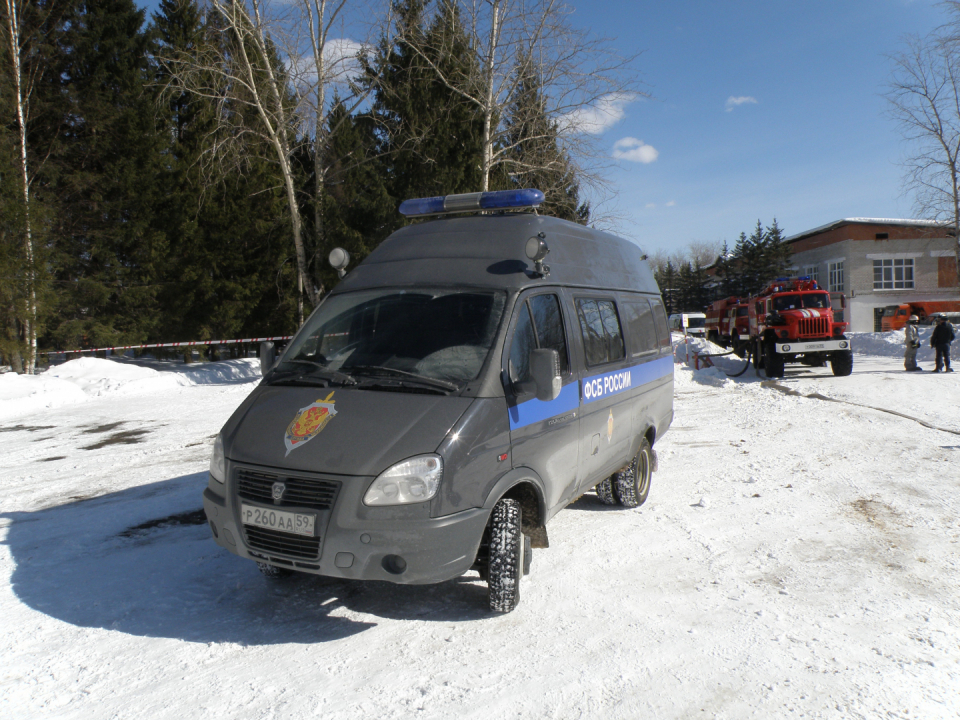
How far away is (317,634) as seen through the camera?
3840 millimetres

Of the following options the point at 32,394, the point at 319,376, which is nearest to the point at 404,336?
the point at 319,376

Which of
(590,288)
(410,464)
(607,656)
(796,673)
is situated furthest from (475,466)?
(590,288)

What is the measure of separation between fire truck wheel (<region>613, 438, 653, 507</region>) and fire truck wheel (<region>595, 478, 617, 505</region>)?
47 mm

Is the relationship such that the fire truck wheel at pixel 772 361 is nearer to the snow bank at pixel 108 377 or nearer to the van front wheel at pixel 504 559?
the snow bank at pixel 108 377

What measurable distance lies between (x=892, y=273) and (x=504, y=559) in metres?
55.7

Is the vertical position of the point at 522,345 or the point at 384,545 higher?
the point at 522,345

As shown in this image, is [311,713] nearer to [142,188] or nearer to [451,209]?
[451,209]

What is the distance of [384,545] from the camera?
138 inches

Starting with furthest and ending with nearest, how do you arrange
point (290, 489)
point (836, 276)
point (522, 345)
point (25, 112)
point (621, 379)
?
1. point (836, 276)
2. point (25, 112)
3. point (621, 379)
4. point (522, 345)
5. point (290, 489)

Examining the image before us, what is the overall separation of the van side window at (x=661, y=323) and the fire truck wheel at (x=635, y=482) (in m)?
1.30

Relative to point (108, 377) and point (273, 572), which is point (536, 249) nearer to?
→ point (273, 572)

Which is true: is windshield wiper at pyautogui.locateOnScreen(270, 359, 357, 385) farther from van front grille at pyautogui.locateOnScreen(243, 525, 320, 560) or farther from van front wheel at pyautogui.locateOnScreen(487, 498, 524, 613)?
van front wheel at pyautogui.locateOnScreen(487, 498, 524, 613)

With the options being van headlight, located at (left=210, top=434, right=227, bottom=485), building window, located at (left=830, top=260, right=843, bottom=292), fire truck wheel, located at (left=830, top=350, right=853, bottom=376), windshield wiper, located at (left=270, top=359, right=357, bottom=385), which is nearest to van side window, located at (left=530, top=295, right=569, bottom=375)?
windshield wiper, located at (left=270, top=359, right=357, bottom=385)

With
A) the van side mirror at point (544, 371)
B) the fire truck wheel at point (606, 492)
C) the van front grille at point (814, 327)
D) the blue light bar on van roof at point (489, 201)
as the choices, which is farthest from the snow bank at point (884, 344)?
the van side mirror at point (544, 371)
